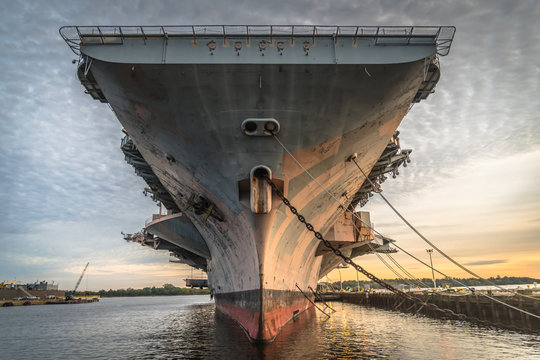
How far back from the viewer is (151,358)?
780 centimetres

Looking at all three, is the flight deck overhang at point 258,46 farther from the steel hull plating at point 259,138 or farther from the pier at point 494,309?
the pier at point 494,309

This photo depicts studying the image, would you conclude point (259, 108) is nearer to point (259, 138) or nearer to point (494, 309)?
point (259, 138)

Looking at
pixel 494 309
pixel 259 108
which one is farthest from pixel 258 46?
pixel 494 309

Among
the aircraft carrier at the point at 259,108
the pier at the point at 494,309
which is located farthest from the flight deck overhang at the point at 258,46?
the pier at the point at 494,309

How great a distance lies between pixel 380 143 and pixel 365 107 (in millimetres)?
1855

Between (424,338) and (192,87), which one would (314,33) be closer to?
(192,87)

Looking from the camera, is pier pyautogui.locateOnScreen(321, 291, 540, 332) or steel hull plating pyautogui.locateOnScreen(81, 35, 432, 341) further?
pier pyautogui.locateOnScreen(321, 291, 540, 332)

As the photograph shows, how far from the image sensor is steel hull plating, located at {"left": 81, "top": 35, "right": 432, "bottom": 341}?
6.21m

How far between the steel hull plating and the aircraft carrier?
24 mm

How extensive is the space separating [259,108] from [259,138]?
63 centimetres

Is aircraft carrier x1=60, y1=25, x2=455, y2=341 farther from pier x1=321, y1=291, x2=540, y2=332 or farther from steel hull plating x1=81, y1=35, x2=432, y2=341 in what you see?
pier x1=321, y1=291, x2=540, y2=332

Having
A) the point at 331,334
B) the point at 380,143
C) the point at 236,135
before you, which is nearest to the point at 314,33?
the point at 236,135

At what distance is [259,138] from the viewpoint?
676cm

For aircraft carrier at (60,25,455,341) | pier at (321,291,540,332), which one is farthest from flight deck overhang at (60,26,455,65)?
pier at (321,291,540,332)
